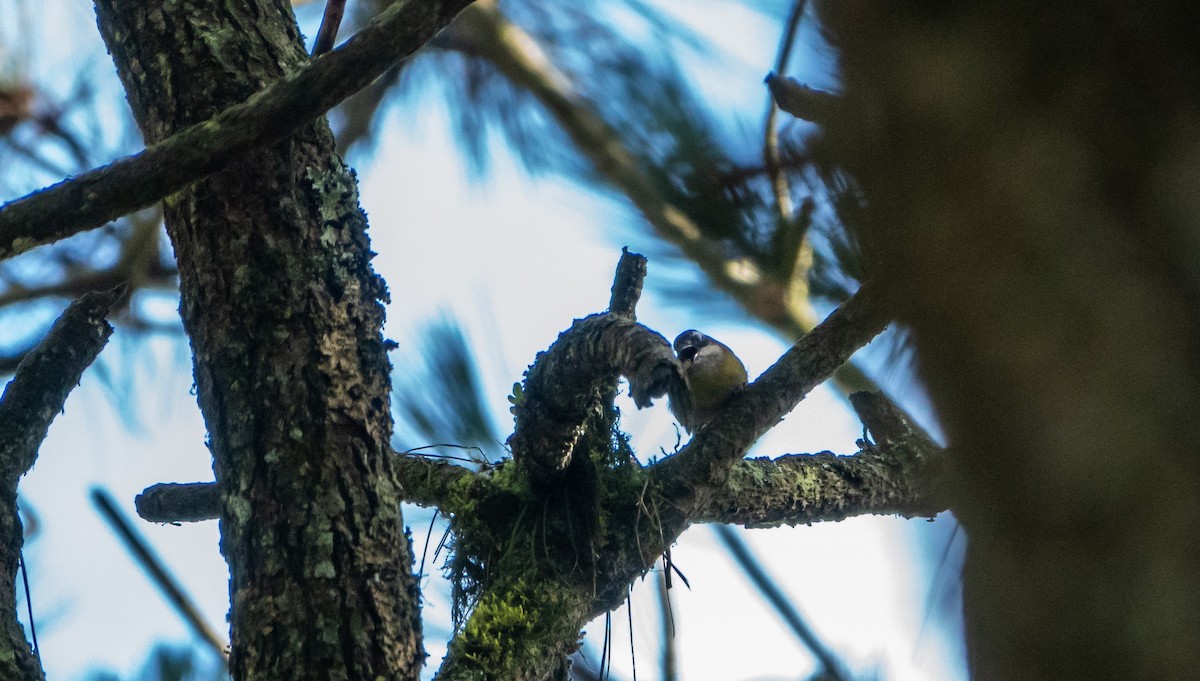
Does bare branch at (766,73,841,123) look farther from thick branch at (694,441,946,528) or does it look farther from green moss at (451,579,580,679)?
thick branch at (694,441,946,528)

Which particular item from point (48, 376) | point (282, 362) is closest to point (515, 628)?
point (282, 362)

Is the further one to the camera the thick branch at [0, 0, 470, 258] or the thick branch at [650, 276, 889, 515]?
the thick branch at [650, 276, 889, 515]

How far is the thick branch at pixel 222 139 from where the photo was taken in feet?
2.91

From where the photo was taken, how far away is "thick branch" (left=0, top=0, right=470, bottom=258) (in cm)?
89

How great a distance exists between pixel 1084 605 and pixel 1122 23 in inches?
5.0

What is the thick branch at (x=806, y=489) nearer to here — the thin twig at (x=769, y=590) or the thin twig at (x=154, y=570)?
the thin twig at (x=769, y=590)

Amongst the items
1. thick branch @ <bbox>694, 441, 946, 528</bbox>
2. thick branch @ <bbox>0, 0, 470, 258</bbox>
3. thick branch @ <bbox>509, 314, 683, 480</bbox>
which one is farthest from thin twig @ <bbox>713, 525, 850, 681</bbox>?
thick branch @ <bbox>0, 0, 470, 258</bbox>

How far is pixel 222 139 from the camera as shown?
0.92 m

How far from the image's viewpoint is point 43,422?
1224 mm

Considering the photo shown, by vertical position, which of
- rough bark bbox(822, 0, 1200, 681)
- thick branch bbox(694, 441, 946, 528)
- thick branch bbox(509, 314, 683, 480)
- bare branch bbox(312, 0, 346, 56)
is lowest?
rough bark bbox(822, 0, 1200, 681)

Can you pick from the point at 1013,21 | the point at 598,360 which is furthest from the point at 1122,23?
the point at 598,360

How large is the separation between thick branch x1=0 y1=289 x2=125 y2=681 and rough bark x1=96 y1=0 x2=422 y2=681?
0.76ft

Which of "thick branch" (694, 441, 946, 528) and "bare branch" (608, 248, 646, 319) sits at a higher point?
"bare branch" (608, 248, 646, 319)

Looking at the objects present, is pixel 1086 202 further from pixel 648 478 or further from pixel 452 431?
pixel 452 431
